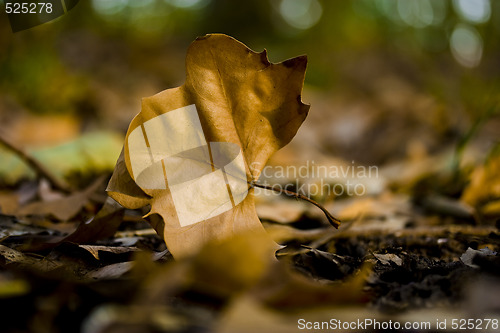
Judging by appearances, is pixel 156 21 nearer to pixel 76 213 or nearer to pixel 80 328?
pixel 76 213

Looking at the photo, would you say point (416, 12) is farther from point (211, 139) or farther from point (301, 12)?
point (211, 139)

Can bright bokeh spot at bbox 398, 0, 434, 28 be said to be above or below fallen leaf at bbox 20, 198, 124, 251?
above

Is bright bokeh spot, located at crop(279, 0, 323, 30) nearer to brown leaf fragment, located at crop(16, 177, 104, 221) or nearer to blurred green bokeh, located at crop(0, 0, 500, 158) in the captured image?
blurred green bokeh, located at crop(0, 0, 500, 158)

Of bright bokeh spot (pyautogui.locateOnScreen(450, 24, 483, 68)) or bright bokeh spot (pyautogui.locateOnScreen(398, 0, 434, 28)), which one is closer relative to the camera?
bright bokeh spot (pyautogui.locateOnScreen(450, 24, 483, 68))

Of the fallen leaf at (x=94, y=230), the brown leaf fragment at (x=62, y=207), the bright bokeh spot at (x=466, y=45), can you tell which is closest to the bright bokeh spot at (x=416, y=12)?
the bright bokeh spot at (x=466, y=45)

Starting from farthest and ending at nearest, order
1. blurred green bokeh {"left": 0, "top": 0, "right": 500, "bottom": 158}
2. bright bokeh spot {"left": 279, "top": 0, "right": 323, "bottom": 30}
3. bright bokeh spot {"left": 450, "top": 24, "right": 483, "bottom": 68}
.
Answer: bright bokeh spot {"left": 279, "top": 0, "right": 323, "bottom": 30}
bright bokeh spot {"left": 450, "top": 24, "right": 483, "bottom": 68}
blurred green bokeh {"left": 0, "top": 0, "right": 500, "bottom": 158}

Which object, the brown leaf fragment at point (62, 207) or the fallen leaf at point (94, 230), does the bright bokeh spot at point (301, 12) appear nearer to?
the brown leaf fragment at point (62, 207)

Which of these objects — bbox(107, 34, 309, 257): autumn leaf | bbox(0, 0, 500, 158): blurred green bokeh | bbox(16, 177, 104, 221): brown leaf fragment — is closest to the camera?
bbox(107, 34, 309, 257): autumn leaf

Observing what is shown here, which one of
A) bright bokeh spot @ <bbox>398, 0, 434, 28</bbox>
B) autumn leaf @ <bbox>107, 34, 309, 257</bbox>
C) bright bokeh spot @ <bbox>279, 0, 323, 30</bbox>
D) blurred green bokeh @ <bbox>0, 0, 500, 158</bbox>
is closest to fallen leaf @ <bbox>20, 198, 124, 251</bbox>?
autumn leaf @ <bbox>107, 34, 309, 257</bbox>
